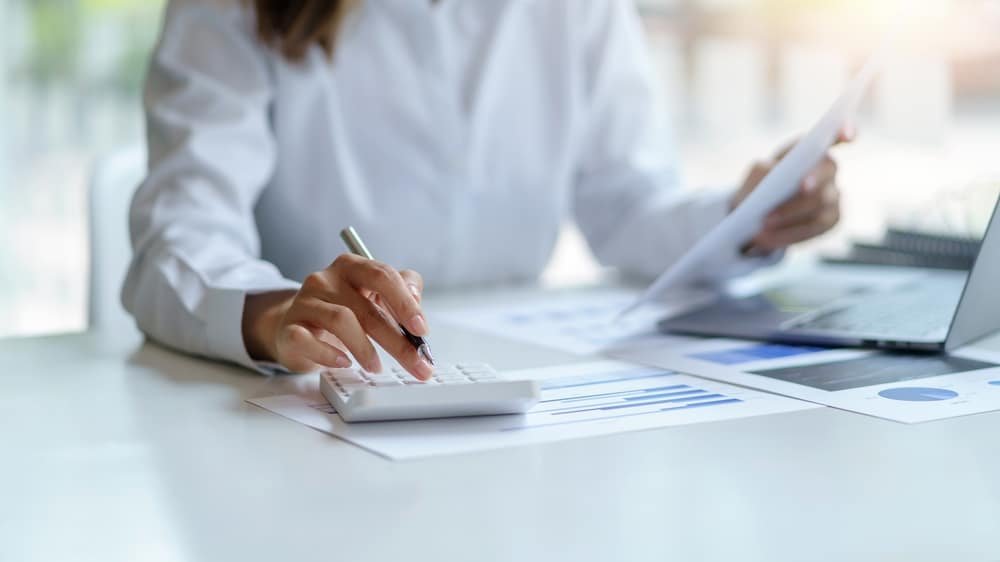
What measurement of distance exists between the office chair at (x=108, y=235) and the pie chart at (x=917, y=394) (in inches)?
34.4

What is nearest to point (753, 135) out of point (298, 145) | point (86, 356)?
point (298, 145)

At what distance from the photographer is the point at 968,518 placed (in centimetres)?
48

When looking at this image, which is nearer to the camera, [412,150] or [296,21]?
[296,21]

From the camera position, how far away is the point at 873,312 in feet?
→ 3.16

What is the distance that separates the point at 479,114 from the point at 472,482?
82 centimetres

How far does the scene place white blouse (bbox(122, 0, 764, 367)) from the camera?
1028 millimetres

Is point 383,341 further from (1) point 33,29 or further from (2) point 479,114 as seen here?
(1) point 33,29

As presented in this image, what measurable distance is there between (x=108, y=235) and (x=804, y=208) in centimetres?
78

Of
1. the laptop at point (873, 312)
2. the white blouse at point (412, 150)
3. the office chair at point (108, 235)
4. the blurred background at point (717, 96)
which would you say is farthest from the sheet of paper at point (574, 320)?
the blurred background at point (717, 96)

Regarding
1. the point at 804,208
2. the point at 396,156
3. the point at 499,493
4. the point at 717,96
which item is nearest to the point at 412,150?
the point at 396,156

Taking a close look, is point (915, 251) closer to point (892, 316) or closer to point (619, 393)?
point (892, 316)

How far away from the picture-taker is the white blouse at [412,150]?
1028mm

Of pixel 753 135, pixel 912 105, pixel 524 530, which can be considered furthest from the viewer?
pixel 753 135

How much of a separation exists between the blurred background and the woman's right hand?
5.51 ft
